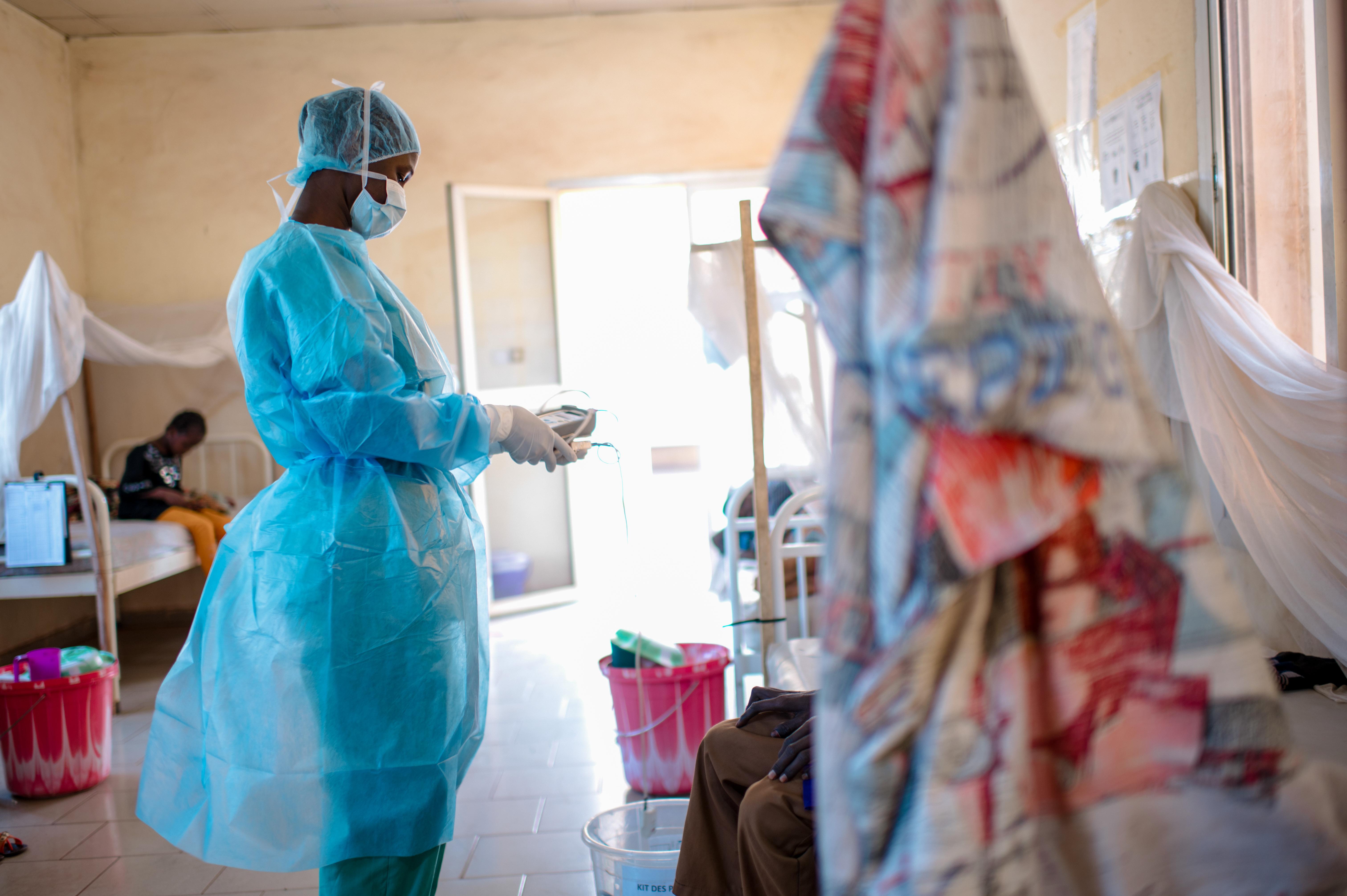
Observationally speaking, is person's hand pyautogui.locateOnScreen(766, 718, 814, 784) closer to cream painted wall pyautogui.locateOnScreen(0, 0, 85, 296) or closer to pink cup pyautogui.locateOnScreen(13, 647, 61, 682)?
pink cup pyautogui.locateOnScreen(13, 647, 61, 682)

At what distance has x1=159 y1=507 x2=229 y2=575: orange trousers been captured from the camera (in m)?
3.94

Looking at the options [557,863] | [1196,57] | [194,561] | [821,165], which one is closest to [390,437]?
[821,165]

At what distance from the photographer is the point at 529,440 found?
157 centimetres

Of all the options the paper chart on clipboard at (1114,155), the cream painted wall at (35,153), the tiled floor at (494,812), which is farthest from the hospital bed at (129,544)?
the paper chart on clipboard at (1114,155)

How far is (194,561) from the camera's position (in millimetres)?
3947

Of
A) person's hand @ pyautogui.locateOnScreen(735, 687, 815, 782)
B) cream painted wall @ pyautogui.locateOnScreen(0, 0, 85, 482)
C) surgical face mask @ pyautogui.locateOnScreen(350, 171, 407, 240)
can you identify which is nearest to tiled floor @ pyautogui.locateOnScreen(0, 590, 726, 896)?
person's hand @ pyautogui.locateOnScreen(735, 687, 815, 782)

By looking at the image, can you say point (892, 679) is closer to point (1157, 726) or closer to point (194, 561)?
point (1157, 726)

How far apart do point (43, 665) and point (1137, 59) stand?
330 cm

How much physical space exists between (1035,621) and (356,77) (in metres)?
4.87

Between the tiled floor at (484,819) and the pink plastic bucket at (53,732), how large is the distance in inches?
2.0

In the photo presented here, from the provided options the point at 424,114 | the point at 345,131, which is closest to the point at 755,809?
the point at 345,131

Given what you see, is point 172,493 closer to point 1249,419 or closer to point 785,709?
point 785,709

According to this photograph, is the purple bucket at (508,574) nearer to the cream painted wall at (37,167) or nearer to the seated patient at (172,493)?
the seated patient at (172,493)

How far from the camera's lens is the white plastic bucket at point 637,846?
158 cm
